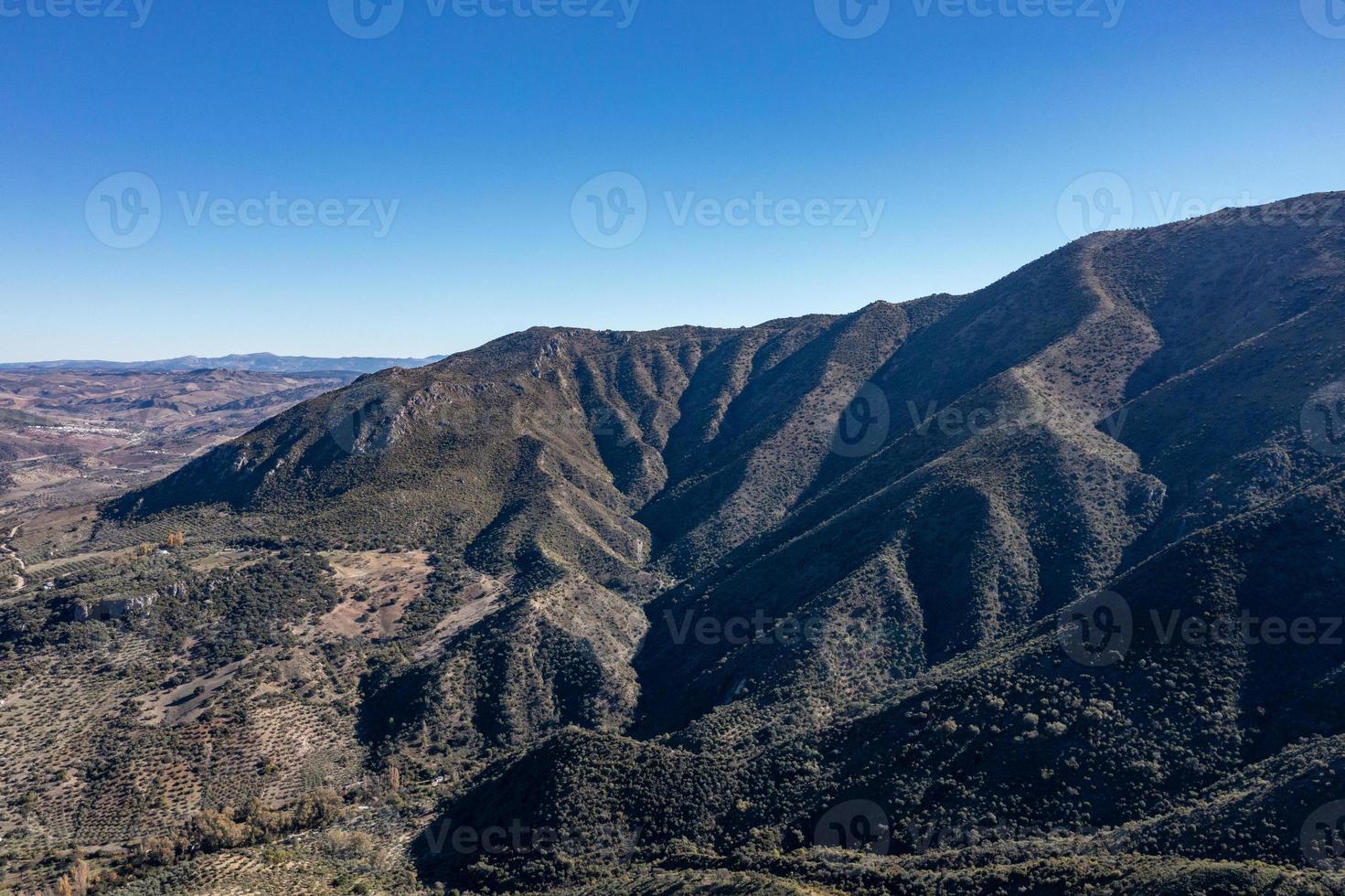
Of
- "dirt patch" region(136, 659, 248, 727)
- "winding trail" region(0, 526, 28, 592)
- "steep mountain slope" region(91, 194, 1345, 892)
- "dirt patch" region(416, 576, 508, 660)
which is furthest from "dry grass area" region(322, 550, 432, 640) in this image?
"winding trail" region(0, 526, 28, 592)

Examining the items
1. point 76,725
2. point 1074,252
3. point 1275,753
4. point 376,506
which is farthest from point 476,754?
point 1074,252

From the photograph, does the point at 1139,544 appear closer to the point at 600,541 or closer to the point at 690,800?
the point at 690,800

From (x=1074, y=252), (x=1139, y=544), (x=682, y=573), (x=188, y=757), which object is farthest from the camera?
(x=1074, y=252)

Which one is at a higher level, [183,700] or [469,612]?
[469,612]

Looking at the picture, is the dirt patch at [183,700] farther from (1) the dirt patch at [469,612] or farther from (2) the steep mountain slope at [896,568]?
(1) the dirt patch at [469,612]

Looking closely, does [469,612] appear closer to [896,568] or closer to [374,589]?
[374,589]

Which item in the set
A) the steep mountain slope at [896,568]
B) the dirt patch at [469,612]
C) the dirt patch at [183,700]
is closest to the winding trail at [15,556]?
the steep mountain slope at [896,568]

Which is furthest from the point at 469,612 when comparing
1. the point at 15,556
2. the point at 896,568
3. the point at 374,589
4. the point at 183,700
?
the point at 15,556

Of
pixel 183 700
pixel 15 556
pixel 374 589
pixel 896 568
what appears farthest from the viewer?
pixel 15 556
